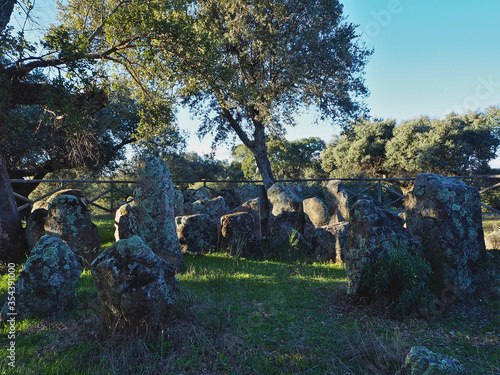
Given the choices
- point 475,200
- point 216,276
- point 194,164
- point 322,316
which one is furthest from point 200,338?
point 194,164

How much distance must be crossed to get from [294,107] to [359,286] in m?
13.8

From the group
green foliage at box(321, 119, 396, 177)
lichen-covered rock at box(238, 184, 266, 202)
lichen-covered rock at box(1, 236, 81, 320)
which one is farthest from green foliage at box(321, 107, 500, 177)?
lichen-covered rock at box(1, 236, 81, 320)

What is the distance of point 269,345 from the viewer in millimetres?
3994

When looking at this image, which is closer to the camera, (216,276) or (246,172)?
(216,276)

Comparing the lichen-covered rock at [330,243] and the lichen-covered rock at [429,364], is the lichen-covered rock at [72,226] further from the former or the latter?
the lichen-covered rock at [429,364]

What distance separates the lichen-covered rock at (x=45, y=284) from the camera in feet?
15.6

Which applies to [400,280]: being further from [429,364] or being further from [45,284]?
[45,284]

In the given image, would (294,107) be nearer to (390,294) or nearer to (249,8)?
(249,8)

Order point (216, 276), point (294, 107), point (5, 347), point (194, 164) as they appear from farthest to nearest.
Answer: point (194, 164), point (294, 107), point (216, 276), point (5, 347)

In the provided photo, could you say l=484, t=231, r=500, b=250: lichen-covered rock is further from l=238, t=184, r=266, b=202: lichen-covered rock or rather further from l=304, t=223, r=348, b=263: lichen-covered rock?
l=238, t=184, r=266, b=202: lichen-covered rock

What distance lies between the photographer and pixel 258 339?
4109mm

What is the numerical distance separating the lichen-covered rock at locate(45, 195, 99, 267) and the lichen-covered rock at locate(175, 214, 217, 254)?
222 centimetres

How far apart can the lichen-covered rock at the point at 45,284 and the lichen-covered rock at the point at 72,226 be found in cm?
204

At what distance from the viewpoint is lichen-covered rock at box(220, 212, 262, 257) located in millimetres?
8633
